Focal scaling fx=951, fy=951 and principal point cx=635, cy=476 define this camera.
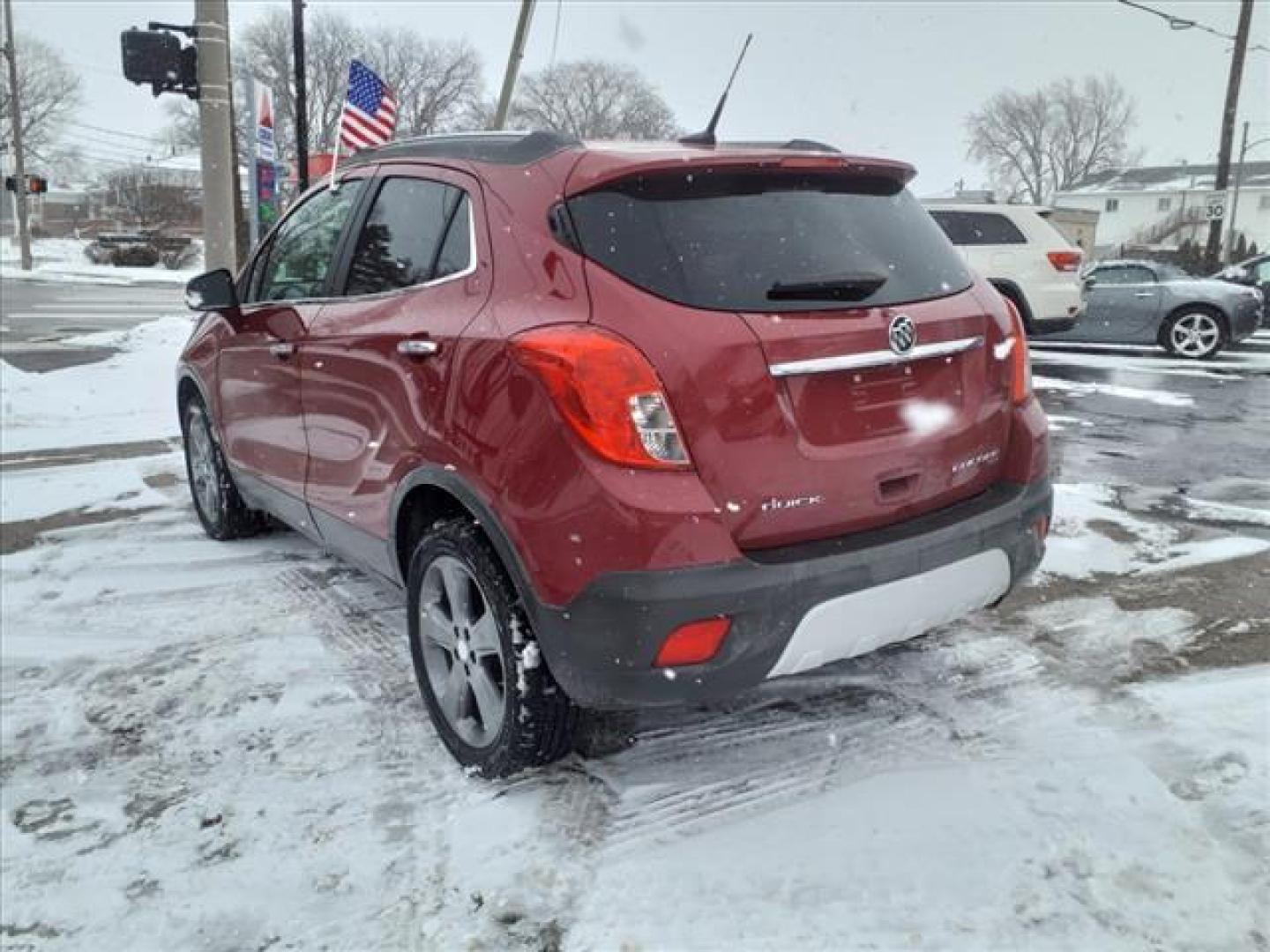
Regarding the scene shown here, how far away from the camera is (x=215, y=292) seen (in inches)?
160

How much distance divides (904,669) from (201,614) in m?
2.74

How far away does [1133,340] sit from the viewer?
1257 centimetres

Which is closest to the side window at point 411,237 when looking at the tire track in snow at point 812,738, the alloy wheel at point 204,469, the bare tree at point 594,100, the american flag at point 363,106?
the tire track in snow at point 812,738

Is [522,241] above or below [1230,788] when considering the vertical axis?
above

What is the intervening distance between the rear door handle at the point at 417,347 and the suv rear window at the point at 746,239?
0.54 meters

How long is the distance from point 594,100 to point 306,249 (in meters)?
69.8

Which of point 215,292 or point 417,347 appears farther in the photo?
point 215,292

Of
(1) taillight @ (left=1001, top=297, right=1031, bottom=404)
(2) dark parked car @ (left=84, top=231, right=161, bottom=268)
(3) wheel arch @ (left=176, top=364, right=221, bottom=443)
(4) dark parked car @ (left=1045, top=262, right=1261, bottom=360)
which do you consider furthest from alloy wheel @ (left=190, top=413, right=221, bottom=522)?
(2) dark parked car @ (left=84, top=231, right=161, bottom=268)

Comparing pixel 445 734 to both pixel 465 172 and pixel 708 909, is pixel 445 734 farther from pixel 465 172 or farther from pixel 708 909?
pixel 465 172

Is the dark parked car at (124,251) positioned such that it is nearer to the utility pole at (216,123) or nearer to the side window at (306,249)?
the utility pole at (216,123)

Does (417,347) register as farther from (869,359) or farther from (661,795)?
(661,795)

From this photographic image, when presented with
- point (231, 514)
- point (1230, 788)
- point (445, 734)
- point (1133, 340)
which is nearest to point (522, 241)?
point (445, 734)

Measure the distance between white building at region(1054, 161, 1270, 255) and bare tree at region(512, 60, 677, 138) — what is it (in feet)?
111

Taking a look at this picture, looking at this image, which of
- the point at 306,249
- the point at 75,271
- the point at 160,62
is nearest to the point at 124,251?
the point at 75,271
